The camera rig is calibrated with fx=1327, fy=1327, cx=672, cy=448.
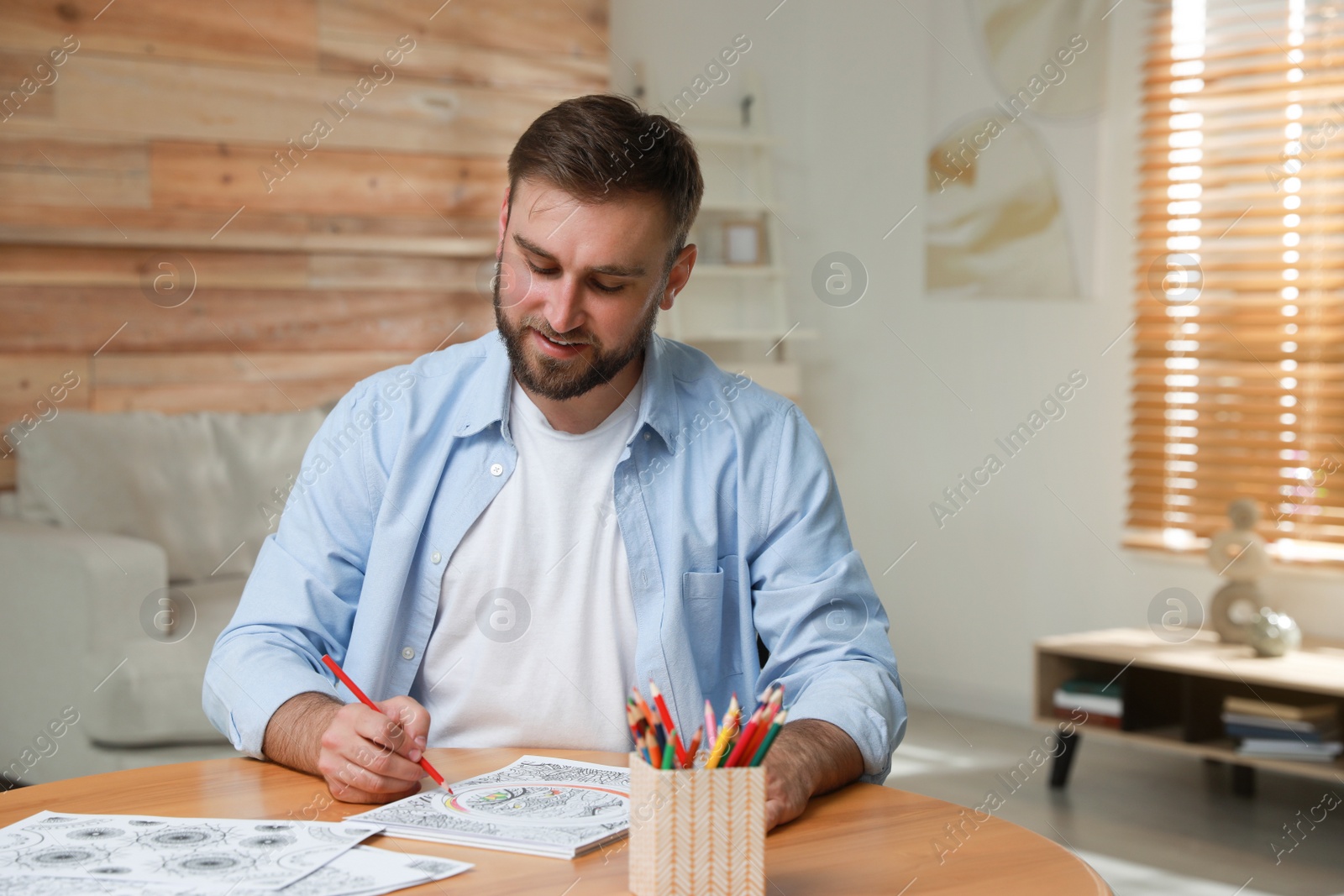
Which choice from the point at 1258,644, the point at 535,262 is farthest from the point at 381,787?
the point at 1258,644

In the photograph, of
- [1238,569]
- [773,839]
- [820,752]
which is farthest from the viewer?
[1238,569]

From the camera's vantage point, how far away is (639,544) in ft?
4.68

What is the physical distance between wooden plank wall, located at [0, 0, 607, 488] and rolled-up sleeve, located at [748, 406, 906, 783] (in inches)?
96.1

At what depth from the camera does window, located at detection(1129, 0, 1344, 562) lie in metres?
3.42

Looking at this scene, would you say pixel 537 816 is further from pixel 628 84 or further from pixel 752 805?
pixel 628 84

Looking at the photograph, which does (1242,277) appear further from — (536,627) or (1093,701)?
(536,627)

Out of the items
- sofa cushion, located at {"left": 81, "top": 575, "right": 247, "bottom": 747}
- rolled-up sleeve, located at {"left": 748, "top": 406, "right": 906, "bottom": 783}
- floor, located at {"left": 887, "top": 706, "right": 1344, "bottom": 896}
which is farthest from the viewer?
floor, located at {"left": 887, "top": 706, "right": 1344, "bottom": 896}

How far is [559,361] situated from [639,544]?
8.4 inches

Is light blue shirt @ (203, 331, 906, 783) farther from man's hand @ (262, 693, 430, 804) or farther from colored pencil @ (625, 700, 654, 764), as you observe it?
colored pencil @ (625, 700, 654, 764)

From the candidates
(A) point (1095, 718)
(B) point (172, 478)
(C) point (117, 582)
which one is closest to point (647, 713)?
(C) point (117, 582)

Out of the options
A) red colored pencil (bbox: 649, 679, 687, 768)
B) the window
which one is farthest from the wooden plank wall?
red colored pencil (bbox: 649, 679, 687, 768)

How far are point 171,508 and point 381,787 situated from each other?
7.49 ft

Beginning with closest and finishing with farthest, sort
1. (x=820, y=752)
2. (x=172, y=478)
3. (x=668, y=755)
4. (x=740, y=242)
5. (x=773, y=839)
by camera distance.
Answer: (x=668, y=755) → (x=773, y=839) → (x=820, y=752) → (x=172, y=478) → (x=740, y=242)

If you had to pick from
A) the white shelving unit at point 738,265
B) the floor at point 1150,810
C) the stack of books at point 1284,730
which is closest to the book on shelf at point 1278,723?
the stack of books at point 1284,730
